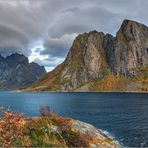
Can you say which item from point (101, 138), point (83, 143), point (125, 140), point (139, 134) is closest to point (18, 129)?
point (83, 143)

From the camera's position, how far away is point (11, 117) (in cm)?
1641

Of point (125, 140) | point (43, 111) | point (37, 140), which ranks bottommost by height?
point (125, 140)

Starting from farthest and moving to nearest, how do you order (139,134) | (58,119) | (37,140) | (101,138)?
(139,134) < (101,138) < (58,119) < (37,140)

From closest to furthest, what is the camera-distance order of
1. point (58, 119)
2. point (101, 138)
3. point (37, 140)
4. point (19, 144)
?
point (19, 144)
point (37, 140)
point (58, 119)
point (101, 138)

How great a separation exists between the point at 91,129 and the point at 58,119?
11.1 meters

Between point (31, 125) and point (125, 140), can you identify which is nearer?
point (31, 125)

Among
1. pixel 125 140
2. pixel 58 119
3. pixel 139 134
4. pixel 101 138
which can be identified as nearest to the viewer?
pixel 58 119

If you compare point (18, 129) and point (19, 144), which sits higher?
point (18, 129)

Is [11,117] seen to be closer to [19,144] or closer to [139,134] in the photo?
[19,144]

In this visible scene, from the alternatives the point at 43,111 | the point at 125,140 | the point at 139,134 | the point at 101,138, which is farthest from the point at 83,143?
the point at 139,134

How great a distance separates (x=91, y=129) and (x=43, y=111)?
1194cm

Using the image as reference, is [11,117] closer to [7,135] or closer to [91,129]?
[7,135]

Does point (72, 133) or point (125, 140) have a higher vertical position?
point (72, 133)

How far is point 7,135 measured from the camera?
1598 cm
